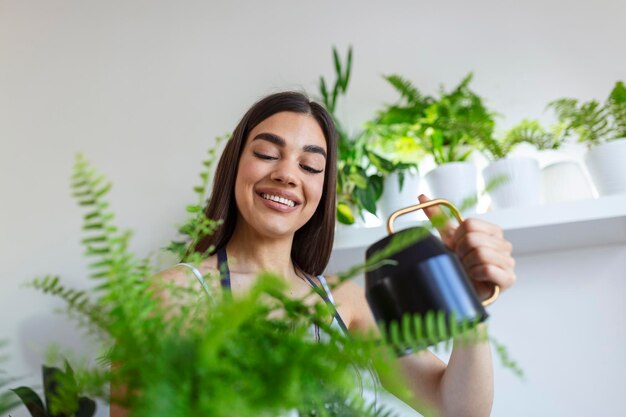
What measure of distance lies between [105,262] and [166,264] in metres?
1.36

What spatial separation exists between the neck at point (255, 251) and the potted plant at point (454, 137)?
0.38 metres

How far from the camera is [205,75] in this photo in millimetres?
1820

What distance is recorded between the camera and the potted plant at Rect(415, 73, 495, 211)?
1309mm

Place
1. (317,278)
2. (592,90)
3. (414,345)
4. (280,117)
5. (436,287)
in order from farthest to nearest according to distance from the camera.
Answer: (592,90), (317,278), (280,117), (436,287), (414,345)

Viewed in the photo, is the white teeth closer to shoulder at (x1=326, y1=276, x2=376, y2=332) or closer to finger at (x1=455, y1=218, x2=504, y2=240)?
shoulder at (x1=326, y1=276, x2=376, y2=332)

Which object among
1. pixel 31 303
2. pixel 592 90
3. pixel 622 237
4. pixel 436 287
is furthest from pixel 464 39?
pixel 31 303

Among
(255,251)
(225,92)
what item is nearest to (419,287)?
(255,251)

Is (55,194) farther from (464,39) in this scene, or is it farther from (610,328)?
(610,328)

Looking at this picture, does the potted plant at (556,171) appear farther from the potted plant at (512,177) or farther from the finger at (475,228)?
the finger at (475,228)

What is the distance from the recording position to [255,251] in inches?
46.4

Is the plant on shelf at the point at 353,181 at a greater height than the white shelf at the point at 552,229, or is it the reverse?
the plant on shelf at the point at 353,181

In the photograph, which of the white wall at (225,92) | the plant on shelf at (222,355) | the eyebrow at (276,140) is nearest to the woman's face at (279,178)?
the eyebrow at (276,140)

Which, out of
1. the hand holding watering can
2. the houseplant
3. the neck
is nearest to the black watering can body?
the hand holding watering can

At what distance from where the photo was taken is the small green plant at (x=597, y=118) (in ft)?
4.16
